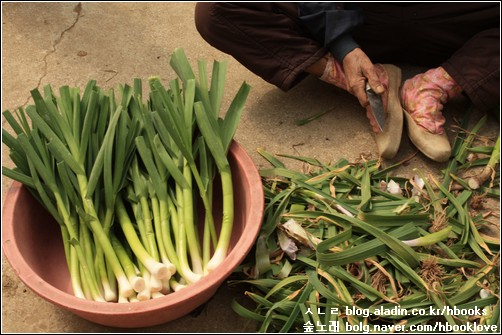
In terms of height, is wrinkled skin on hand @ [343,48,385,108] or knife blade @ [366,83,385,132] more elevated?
wrinkled skin on hand @ [343,48,385,108]

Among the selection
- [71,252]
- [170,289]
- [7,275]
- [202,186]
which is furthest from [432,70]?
[7,275]

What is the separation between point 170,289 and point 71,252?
0.94 feet

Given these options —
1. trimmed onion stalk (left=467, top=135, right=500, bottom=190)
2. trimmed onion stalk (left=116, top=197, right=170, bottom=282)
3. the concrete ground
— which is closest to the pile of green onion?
trimmed onion stalk (left=116, top=197, right=170, bottom=282)

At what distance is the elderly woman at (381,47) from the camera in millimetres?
2264

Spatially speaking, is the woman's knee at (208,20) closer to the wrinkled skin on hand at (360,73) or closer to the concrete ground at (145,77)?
the concrete ground at (145,77)

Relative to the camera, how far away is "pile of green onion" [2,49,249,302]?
184cm

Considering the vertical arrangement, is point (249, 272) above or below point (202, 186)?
below

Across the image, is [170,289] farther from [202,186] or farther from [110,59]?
[110,59]

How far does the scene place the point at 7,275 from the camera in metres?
2.05

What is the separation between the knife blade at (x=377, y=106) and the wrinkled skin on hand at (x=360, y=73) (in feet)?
0.05

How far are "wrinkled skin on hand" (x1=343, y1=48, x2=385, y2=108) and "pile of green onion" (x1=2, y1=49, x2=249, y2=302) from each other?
0.51 meters

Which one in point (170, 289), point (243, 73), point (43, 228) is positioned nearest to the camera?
point (170, 289)

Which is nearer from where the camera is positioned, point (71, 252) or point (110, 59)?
point (71, 252)

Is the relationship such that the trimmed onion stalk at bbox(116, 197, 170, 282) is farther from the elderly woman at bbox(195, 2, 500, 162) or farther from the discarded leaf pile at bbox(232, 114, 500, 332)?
the elderly woman at bbox(195, 2, 500, 162)
